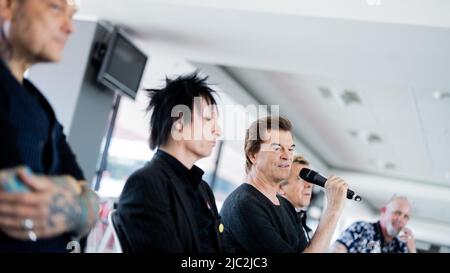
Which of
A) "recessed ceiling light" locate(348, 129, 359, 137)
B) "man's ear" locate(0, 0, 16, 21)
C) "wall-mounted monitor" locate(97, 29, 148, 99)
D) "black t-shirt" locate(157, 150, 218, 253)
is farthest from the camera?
"recessed ceiling light" locate(348, 129, 359, 137)

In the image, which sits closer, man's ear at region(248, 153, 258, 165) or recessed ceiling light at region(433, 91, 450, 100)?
man's ear at region(248, 153, 258, 165)

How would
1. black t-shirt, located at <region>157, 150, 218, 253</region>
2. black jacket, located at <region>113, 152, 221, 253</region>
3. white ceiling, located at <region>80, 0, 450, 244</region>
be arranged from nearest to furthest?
black jacket, located at <region>113, 152, 221, 253</region>
black t-shirt, located at <region>157, 150, 218, 253</region>
white ceiling, located at <region>80, 0, 450, 244</region>

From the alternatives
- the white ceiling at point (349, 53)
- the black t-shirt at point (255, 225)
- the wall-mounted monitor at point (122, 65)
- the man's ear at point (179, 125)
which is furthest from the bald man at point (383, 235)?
the wall-mounted monitor at point (122, 65)

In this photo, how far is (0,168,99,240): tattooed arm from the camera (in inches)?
34.9

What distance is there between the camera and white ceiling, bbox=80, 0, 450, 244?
12.1 ft

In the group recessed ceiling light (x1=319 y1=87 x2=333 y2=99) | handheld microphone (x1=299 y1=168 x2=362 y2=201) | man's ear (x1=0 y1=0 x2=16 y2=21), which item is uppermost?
recessed ceiling light (x1=319 y1=87 x2=333 y2=99)

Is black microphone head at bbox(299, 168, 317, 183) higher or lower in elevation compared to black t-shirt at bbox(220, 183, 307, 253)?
higher

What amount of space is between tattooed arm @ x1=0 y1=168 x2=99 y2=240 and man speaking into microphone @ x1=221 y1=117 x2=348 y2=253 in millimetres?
849

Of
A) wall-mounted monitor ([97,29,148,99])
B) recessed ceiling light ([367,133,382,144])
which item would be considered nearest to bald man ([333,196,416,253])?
wall-mounted monitor ([97,29,148,99])

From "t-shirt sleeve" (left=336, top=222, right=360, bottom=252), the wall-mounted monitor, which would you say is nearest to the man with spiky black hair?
"t-shirt sleeve" (left=336, top=222, right=360, bottom=252)

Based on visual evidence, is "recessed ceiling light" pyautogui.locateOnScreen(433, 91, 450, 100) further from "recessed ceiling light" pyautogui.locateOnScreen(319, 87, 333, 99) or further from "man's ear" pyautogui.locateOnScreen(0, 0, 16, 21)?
"man's ear" pyautogui.locateOnScreen(0, 0, 16, 21)

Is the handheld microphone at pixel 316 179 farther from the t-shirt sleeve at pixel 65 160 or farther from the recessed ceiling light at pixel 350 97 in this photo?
the recessed ceiling light at pixel 350 97
